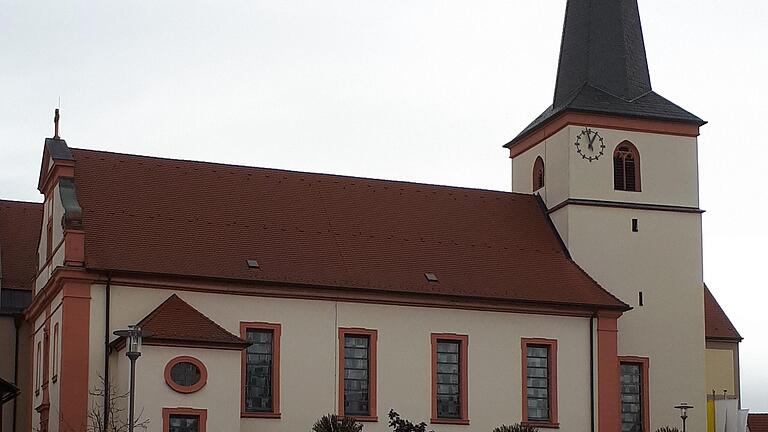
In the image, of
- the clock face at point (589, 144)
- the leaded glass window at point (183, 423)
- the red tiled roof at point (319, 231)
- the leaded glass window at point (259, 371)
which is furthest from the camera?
the clock face at point (589, 144)

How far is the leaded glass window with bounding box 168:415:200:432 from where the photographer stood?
4297cm

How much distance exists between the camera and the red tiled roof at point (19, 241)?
55.6 metres

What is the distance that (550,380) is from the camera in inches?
1982

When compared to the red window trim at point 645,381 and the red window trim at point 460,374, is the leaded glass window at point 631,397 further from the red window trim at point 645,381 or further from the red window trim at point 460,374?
the red window trim at point 460,374

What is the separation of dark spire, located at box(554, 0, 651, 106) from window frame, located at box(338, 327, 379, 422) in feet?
43.6

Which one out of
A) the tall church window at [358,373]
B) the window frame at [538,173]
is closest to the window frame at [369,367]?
the tall church window at [358,373]

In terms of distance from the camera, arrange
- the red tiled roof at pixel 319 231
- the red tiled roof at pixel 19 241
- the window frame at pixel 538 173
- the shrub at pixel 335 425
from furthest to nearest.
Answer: the window frame at pixel 538 173
the red tiled roof at pixel 19 241
the red tiled roof at pixel 319 231
the shrub at pixel 335 425

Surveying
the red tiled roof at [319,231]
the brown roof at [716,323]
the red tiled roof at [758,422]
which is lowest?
the red tiled roof at [758,422]

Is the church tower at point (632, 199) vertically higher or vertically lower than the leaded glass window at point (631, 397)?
higher

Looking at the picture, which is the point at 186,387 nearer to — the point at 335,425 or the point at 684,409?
the point at 335,425

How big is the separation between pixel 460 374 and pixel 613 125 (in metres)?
11.5

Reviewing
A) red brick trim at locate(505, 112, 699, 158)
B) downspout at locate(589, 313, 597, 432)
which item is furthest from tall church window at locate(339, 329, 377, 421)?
red brick trim at locate(505, 112, 699, 158)

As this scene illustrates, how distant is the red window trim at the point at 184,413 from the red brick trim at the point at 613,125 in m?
18.3

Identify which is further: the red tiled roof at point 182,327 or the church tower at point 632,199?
the church tower at point 632,199
